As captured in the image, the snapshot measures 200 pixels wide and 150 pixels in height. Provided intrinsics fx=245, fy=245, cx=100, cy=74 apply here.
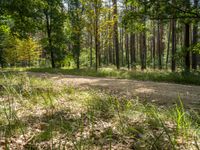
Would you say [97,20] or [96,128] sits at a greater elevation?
[97,20]

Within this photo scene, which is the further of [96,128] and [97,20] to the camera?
[97,20]

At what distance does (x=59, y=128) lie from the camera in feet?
13.5

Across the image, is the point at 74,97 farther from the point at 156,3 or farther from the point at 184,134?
the point at 156,3

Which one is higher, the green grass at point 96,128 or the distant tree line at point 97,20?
the distant tree line at point 97,20

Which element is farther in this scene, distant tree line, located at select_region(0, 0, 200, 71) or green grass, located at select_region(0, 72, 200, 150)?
distant tree line, located at select_region(0, 0, 200, 71)

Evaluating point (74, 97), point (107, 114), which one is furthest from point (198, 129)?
point (74, 97)

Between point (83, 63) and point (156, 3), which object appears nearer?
point (156, 3)

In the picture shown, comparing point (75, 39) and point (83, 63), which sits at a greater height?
point (75, 39)

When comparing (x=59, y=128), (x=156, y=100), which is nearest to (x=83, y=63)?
(x=156, y=100)

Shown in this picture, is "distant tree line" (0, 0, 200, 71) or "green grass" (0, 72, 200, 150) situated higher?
"distant tree line" (0, 0, 200, 71)

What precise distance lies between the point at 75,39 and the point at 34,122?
22892mm

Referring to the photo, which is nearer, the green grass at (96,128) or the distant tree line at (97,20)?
the green grass at (96,128)

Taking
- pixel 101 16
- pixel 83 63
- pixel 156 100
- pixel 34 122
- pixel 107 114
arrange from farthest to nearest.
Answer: pixel 83 63 < pixel 101 16 < pixel 156 100 < pixel 107 114 < pixel 34 122

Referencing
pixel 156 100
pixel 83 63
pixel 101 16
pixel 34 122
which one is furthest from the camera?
pixel 83 63
